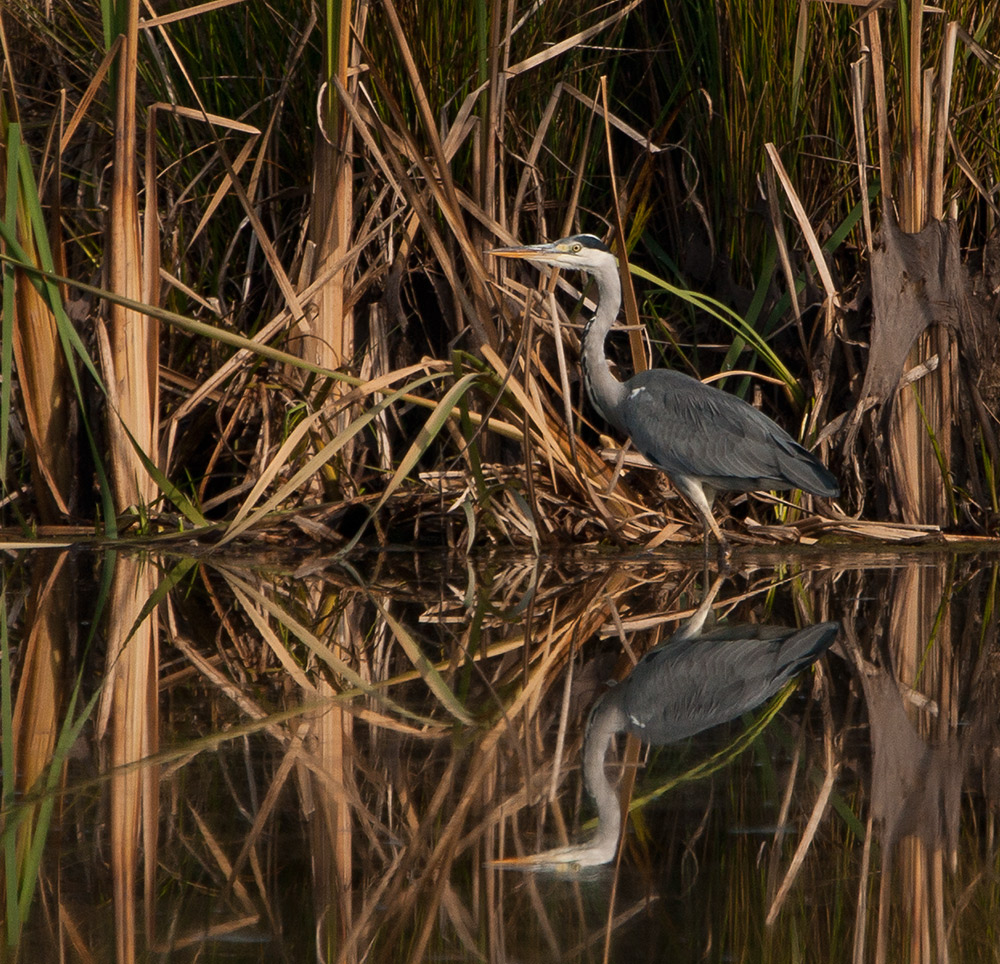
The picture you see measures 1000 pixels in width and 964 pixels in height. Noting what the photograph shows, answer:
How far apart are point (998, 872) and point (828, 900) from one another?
296mm

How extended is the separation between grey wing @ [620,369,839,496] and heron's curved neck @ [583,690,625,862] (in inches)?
88.2

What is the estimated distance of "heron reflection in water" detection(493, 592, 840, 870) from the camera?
2523 millimetres

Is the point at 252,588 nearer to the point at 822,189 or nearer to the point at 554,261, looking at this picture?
the point at 554,261

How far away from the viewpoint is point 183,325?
490 cm

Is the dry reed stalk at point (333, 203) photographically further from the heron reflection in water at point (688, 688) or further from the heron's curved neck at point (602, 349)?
the heron reflection in water at point (688, 688)

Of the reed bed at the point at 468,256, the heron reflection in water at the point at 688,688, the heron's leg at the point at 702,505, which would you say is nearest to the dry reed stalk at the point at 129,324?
the reed bed at the point at 468,256

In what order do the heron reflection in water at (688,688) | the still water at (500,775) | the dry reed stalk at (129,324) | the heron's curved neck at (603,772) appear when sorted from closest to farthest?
the still water at (500,775) < the heron's curved neck at (603,772) < the heron reflection in water at (688,688) < the dry reed stalk at (129,324)

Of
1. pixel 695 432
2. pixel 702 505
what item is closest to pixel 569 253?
pixel 695 432

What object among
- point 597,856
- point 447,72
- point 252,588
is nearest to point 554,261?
point 447,72

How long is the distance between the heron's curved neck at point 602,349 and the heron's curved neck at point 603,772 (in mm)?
2601

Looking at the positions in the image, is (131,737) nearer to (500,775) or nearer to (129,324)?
(500,775)

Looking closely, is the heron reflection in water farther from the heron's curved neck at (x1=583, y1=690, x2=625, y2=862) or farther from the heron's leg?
the heron's leg

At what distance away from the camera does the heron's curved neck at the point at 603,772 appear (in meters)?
2.24

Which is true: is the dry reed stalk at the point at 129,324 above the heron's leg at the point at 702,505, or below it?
above
